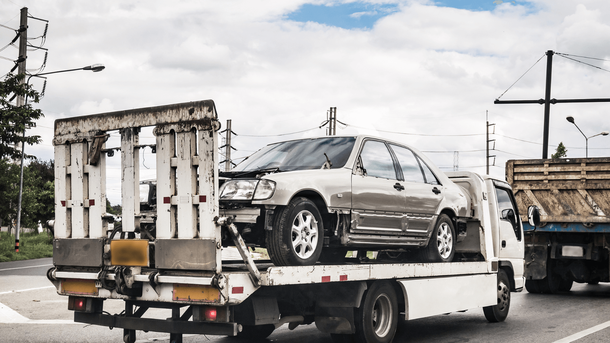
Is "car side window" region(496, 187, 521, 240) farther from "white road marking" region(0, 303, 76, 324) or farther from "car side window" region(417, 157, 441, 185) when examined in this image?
"white road marking" region(0, 303, 76, 324)

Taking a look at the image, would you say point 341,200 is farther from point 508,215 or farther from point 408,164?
point 508,215

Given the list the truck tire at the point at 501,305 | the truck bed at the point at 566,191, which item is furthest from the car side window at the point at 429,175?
the truck bed at the point at 566,191

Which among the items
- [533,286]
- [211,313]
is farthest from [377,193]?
[533,286]

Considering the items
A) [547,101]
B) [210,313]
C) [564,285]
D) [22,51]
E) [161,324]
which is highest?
[22,51]

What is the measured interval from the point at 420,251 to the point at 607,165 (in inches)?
258

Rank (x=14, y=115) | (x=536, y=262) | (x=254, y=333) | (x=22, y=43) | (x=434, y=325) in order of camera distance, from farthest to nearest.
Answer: (x=22, y=43), (x=14, y=115), (x=536, y=262), (x=434, y=325), (x=254, y=333)

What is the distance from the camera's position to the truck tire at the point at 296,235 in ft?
19.7

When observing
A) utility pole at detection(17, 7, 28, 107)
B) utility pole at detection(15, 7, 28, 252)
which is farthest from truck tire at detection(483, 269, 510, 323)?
utility pole at detection(17, 7, 28, 107)

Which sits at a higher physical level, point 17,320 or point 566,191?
point 566,191

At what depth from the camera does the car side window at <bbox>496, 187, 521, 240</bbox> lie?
10.4 metres

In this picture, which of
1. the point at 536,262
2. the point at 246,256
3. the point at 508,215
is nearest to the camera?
the point at 246,256

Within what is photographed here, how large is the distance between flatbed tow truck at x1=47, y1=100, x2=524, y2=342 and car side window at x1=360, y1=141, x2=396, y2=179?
1.11m

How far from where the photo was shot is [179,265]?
5.43m

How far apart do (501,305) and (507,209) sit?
5.05 ft
